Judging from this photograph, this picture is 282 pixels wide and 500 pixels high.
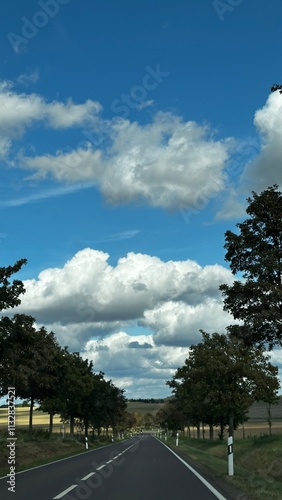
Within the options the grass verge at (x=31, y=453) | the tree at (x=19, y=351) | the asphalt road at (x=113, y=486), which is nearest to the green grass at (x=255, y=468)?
the asphalt road at (x=113, y=486)

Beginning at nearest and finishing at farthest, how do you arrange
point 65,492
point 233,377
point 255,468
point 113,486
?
point 65,492
point 113,486
point 255,468
point 233,377

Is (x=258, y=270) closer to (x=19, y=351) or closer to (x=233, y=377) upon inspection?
(x=19, y=351)

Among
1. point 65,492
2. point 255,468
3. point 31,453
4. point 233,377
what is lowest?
point 255,468

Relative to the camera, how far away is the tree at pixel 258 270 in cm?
2091

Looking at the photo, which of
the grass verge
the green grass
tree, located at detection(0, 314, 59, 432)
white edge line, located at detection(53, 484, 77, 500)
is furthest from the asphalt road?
tree, located at detection(0, 314, 59, 432)

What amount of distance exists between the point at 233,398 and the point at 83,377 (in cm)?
2216

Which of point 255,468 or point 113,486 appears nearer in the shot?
point 113,486

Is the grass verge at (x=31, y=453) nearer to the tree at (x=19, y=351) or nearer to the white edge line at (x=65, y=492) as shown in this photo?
the tree at (x=19, y=351)

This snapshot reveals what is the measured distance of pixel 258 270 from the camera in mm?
21219

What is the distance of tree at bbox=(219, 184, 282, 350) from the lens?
20906mm

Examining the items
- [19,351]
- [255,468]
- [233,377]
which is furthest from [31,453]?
[233,377]

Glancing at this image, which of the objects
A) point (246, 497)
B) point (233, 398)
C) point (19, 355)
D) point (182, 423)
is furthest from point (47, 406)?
point (182, 423)

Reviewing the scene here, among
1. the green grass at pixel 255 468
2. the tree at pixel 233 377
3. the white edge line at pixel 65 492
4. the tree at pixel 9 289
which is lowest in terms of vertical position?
the green grass at pixel 255 468

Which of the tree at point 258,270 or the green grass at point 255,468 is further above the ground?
the tree at point 258,270
